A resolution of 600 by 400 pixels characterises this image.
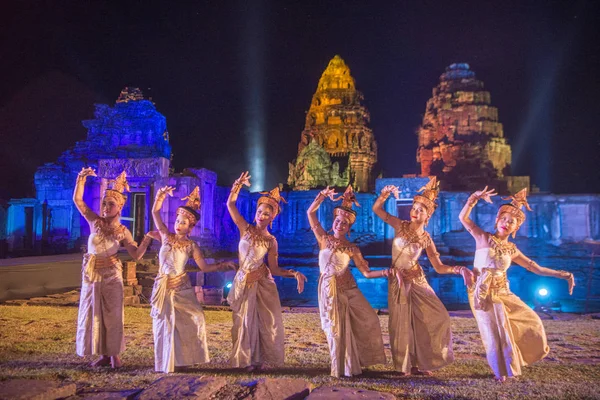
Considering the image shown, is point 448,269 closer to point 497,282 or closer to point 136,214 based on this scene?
point 497,282

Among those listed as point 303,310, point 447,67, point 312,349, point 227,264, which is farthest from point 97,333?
point 447,67

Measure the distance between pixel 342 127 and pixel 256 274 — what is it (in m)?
38.3

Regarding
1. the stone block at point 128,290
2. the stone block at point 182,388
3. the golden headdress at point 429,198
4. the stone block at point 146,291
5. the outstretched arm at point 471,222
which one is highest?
the golden headdress at point 429,198

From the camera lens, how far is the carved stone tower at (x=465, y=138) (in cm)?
3922

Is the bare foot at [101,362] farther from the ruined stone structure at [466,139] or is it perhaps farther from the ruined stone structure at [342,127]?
the ruined stone structure at [466,139]

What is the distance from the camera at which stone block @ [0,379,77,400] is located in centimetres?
321

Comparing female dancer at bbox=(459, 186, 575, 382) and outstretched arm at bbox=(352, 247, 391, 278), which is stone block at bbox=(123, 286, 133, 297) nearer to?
outstretched arm at bbox=(352, 247, 391, 278)

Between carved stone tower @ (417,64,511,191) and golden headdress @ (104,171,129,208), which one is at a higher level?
carved stone tower @ (417,64,511,191)

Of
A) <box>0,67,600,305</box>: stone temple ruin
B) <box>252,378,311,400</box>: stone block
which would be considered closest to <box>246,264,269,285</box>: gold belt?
<box>252,378,311,400</box>: stone block

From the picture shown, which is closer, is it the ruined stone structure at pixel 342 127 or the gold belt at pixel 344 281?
the gold belt at pixel 344 281

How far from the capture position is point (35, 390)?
333cm

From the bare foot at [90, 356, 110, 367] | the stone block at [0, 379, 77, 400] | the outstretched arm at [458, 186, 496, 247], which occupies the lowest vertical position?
the bare foot at [90, 356, 110, 367]

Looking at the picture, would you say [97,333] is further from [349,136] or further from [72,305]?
[349,136]

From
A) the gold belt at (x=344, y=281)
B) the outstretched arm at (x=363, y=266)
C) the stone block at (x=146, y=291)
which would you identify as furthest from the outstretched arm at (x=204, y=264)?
the stone block at (x=146, y=291)
